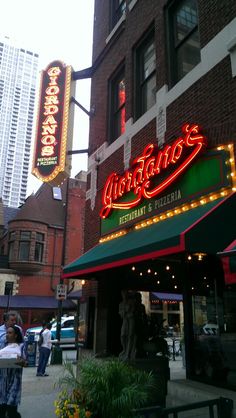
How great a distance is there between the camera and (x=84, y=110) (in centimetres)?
1280

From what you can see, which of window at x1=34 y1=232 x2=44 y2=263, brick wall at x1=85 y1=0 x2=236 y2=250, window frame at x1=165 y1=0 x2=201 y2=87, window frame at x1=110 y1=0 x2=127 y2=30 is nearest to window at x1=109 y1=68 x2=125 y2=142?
brick wall at x1=85 y1=0 x2=236 y2=250

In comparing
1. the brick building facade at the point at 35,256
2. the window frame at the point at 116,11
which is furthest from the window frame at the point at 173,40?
the brick building facade at the point at 35,256

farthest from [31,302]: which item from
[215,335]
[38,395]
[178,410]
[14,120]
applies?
[14,120]

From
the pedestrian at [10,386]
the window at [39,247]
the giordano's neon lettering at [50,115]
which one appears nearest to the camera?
the pedestrian at [10,386]

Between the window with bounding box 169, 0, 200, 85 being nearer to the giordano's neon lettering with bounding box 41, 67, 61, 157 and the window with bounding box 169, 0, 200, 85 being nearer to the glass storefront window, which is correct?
the glass storefront window

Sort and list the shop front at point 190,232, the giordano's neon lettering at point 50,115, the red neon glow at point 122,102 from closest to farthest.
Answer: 1. the shop front at point 190,232
2. the red neon glow at point 122,102
3. the giordano's neon lettering at point 50,115

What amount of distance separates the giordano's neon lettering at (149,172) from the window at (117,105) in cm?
201

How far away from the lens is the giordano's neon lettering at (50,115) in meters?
12.4

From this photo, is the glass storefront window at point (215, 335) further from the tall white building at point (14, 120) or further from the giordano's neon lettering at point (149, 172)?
the tall white building at point (14, 120)

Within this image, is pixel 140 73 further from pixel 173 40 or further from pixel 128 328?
pixel 128 328

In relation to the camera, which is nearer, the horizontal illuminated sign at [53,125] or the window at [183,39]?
the window at [183,39]

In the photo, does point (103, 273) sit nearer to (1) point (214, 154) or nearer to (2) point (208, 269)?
(2) point (208, 269)

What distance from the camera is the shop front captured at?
5.69m

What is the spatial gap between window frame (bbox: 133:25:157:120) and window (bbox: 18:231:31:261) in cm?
2743
